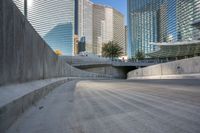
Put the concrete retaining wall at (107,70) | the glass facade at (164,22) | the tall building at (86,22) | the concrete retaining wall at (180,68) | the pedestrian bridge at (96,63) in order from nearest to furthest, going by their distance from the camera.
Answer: the concrete retaining wall at (180,68) < the pedestrian bridge at (96,63) < the concrete retaining wall at (107,70) < the glass facade at (164,22) < the tall building at (86,22)

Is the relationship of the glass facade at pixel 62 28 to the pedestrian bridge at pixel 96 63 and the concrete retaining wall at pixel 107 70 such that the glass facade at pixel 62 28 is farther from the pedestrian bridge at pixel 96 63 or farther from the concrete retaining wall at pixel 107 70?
the concrete retaining wall at pixel 107 70

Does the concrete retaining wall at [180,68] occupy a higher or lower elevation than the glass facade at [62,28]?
lower

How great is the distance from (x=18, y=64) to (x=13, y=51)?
1.89ft

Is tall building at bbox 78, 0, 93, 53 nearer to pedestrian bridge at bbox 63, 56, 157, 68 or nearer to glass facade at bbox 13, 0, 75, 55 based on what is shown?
glass facade at bbox 13, 0, 75, 55

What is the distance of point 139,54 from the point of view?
16188 centimetres

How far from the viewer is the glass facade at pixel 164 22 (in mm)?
121338

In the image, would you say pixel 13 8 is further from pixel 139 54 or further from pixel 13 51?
pixel 139 54

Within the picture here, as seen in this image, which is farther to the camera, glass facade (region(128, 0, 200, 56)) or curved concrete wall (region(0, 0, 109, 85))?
glass facade (region(128, 0, 200, 56))

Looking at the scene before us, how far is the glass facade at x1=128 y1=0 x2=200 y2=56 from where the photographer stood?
121338 millimetres

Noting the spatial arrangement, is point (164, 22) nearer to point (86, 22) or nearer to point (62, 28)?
point (86, 22)

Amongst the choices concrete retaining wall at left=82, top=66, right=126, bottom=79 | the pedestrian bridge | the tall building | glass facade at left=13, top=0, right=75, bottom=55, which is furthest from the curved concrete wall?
the tall building

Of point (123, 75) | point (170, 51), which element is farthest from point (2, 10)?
point (170, 51)

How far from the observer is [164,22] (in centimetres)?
15850

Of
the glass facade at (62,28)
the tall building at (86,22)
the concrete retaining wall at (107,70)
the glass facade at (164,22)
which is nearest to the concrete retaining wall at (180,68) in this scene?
the concrete retaining wall at (107,70)
